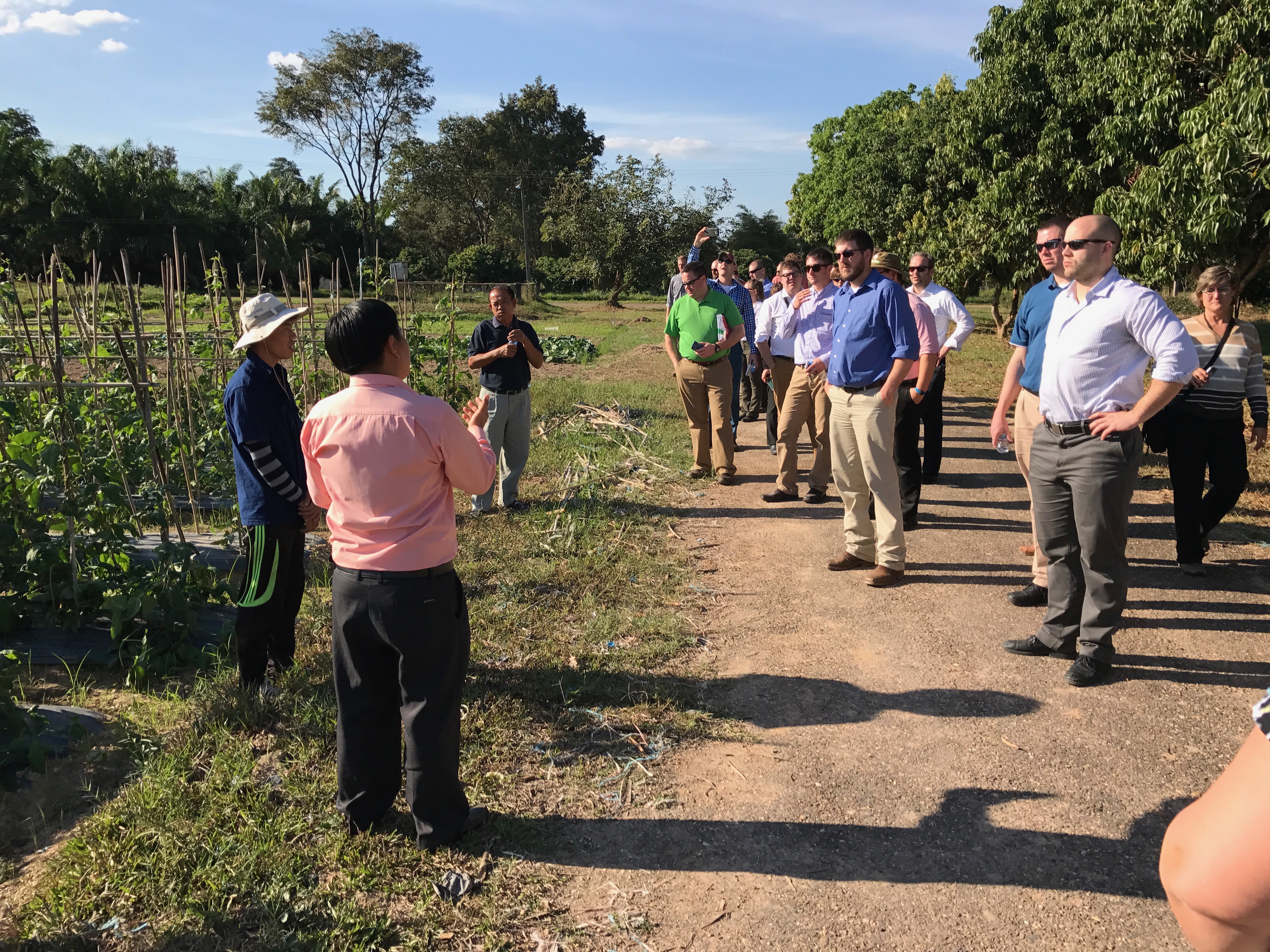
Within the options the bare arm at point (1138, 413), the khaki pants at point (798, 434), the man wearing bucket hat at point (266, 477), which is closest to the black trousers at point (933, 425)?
the khaki pants at point (798, 434)

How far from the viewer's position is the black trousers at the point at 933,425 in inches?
304

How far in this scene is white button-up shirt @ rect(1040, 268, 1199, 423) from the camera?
3994mm

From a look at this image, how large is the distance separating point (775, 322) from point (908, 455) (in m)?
2.42

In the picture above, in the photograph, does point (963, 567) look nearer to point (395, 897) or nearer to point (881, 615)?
point (881, 615)

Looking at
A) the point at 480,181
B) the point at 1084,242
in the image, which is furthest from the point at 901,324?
the point at 480,181

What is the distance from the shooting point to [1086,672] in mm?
A: 4320

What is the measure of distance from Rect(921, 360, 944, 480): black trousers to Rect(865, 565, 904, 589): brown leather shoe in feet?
7.14

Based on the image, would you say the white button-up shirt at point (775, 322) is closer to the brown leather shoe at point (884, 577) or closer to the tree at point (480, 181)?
the brown leather shoe at point (884, 577)

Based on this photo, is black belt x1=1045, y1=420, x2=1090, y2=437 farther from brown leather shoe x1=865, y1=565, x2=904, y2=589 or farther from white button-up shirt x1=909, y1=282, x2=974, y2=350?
white button-up shirt x1=909, y1=282, x2=974, y2=350

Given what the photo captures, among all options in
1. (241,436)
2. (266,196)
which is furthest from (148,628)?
(266,196)

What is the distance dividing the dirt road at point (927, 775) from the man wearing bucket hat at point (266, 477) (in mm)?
1952

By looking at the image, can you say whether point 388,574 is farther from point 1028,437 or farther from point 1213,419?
point 1213,419

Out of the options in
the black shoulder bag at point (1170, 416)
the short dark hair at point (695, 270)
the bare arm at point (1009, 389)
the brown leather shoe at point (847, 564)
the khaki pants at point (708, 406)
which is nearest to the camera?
the bare arm at point (1009, 389)

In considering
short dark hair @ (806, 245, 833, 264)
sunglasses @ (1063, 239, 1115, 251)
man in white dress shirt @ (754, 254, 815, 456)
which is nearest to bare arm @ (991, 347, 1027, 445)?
sunglasses @ (1063, 239, 1115, 251)
